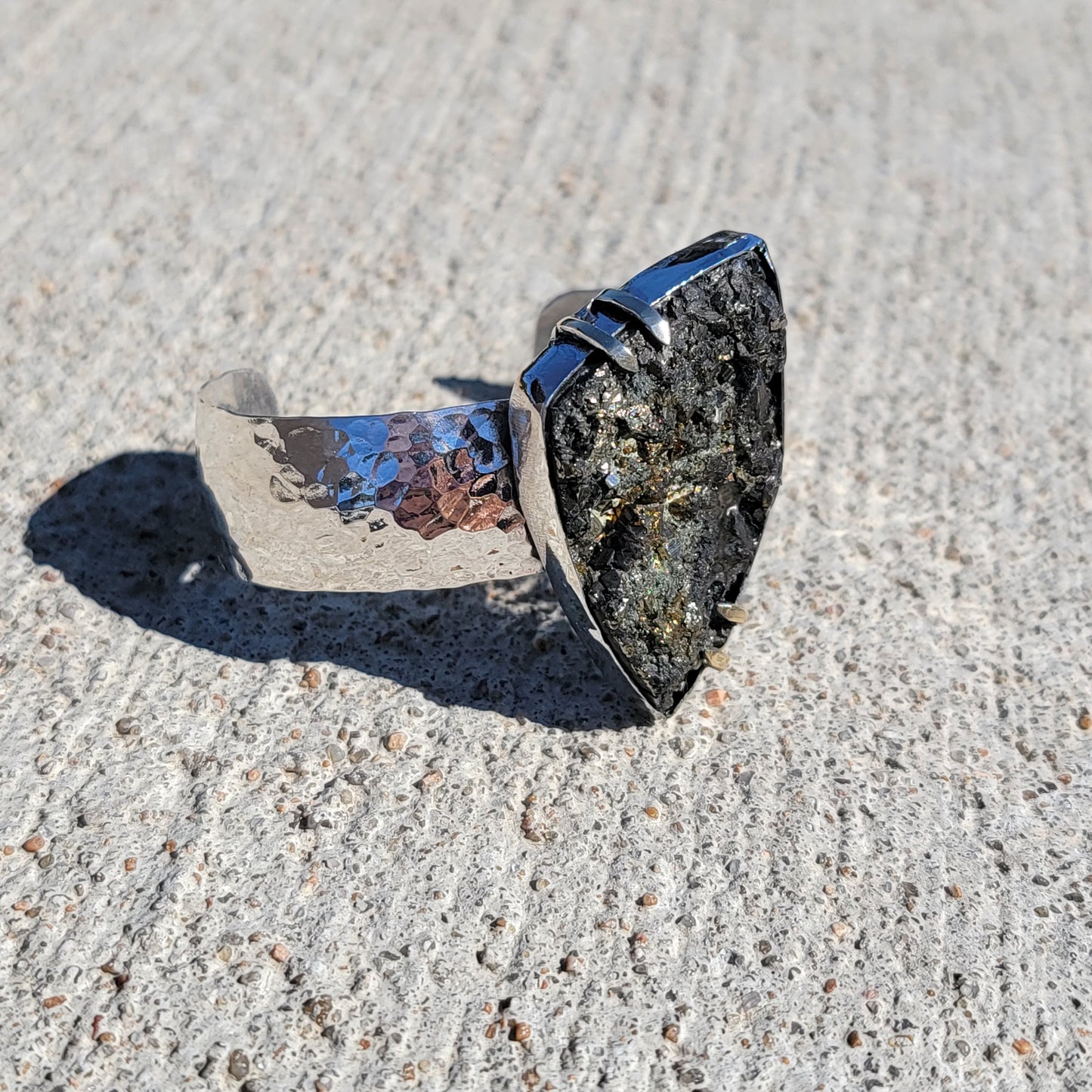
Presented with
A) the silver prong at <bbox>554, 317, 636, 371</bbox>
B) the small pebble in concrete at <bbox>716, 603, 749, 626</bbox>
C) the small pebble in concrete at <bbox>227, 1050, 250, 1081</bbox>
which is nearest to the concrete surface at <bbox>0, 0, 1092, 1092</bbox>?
the small pebble in concrete at <bbox>227, 1050, 250, 1081</bbox>

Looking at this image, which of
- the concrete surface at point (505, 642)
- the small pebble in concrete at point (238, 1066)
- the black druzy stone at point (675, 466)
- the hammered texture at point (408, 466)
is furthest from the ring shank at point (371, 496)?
the small pebble in concrete at point (238, 1066)

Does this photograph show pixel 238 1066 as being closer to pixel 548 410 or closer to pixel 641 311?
pixel 548 410

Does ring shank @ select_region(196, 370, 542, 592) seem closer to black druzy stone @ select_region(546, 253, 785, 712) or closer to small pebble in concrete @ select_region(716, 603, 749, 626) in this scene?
black druzy stone @ select_region(546, 253, 785, 712)

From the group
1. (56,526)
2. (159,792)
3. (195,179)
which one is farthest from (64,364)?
(159,792)

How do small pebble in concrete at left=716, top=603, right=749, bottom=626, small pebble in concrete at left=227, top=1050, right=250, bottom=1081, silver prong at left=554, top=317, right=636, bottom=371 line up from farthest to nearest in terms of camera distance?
small pebble in concrete at left=716, top=603, right=749, bottom=626, silver prong at left=554, top=317, right=636, bottom=371, small pebble in concrete at left=227, top=1050, right=250, bottom=1081

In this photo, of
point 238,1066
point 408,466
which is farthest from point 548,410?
point 238,1066

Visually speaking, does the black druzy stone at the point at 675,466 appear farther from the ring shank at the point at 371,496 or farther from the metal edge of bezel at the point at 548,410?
the ring shank at the point at 371,496

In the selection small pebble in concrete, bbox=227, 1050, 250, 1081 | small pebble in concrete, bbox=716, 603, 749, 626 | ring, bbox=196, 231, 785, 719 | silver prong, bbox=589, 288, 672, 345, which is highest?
silver prong, bbox=589, 288, 672, 345

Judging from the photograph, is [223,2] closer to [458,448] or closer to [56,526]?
[56,526]
